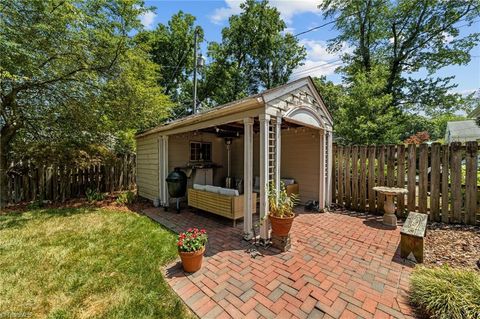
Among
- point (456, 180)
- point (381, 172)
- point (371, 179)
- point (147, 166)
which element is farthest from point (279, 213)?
point (147, 166)

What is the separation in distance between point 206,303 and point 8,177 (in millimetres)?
8390

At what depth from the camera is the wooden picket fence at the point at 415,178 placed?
4578 millimetres

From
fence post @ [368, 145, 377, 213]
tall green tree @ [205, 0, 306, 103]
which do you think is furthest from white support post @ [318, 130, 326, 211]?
tall green tree @ [205, 0, 306, 103]

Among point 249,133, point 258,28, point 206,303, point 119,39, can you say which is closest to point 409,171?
point 249,133

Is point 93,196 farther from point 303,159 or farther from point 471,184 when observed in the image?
point 471,184

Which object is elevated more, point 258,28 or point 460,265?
point 258,28

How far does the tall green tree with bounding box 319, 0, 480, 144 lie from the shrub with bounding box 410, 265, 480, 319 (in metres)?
11.7

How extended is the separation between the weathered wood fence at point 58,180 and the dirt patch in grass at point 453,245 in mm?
10032

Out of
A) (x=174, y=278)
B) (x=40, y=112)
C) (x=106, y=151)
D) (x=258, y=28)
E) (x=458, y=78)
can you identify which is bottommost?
(x=174, y=278)

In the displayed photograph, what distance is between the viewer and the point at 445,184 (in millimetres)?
4785

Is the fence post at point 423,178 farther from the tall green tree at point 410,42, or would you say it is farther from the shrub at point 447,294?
the tall green tree at point 410,42

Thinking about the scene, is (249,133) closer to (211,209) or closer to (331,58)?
(211,209)

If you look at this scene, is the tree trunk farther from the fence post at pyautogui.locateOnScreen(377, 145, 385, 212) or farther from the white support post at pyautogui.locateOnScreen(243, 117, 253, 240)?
the fence post at pyautogui.locateOnScreen(377, 145, 385, 212)

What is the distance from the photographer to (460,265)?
10.2ft
